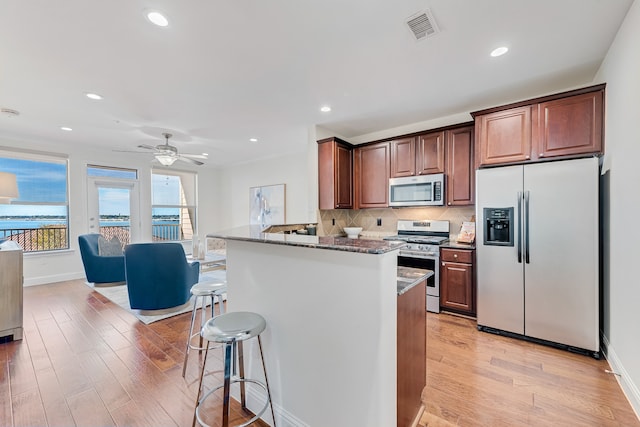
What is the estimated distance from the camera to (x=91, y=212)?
18.2 feet

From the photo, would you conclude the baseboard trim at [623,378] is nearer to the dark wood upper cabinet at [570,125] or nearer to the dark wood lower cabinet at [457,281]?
the dark wood lower cabinet at [457,281]

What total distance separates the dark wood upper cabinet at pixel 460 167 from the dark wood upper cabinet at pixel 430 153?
→ 0.10m

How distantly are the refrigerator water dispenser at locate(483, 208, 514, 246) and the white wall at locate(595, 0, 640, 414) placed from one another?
700 millimetres

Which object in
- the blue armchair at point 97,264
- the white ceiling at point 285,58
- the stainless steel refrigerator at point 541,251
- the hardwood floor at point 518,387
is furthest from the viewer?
the blue armchair at point 97,264

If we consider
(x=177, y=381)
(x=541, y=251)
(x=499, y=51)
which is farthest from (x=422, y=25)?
(x=177, y=381)

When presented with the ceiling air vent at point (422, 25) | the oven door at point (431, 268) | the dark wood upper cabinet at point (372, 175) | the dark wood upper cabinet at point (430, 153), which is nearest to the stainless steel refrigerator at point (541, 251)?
the oven door at point (431, 268)

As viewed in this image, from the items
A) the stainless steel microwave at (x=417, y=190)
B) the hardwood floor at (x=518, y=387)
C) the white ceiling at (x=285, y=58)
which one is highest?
the white ceiling at (x=285, y=58)

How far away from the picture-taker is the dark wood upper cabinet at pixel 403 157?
3.91m

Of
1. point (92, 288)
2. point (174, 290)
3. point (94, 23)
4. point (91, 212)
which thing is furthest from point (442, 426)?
point (91, 212)

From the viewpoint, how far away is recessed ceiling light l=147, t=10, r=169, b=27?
1.82 m

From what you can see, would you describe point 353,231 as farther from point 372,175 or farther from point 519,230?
A: point 519,230

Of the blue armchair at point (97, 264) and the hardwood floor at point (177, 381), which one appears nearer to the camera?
the hardwood floor at point (177, 381)

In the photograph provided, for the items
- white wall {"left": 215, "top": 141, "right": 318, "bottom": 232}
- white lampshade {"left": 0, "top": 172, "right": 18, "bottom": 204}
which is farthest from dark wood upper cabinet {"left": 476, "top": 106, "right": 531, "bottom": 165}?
white lampshade {"left": 0, "top": 172, "right": 18, "bottom": 204}

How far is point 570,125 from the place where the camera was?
2576 millimetres
